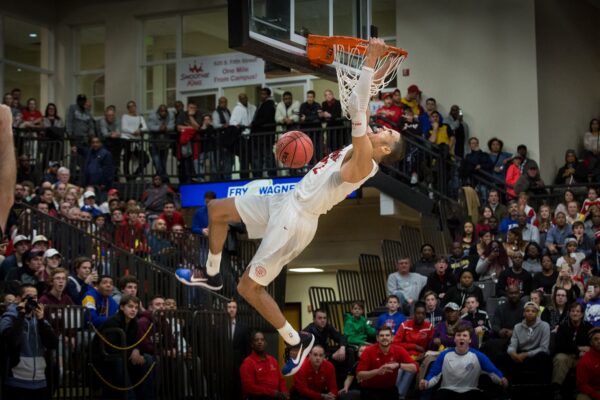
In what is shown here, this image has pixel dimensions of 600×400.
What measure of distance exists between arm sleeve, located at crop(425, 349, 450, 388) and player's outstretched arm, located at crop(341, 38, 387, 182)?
6.16 m

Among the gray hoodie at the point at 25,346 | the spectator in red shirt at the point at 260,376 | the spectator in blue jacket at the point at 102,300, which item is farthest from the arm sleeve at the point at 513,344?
the gray hoodie at the point at 25,346

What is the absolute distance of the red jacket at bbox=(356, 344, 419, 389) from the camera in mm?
14617

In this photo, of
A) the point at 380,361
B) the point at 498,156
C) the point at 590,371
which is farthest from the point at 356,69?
the point at 498,156

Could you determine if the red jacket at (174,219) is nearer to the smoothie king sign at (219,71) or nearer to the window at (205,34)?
the smoothie king sign at (219,71)

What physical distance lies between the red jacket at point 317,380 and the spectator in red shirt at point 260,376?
1.01 ft

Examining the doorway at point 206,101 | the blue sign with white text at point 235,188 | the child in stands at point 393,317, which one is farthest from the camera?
the doorway at point 206,101

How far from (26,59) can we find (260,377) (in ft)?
51.9

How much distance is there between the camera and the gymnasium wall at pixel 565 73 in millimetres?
23469

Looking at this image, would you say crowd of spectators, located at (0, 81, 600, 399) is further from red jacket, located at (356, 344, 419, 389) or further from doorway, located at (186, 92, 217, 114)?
doorway, located at (186, 92, 217, 114)

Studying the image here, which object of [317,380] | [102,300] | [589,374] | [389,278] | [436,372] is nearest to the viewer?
[589,374]

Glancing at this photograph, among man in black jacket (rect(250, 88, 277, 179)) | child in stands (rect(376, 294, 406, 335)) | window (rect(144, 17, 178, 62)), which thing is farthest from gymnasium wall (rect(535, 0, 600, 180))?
window (rect(144, 17, 178, 62))

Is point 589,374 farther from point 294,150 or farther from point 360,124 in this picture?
point 360,124

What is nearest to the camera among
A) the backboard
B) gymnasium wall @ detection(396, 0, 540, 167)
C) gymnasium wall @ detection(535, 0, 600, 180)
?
the backboard

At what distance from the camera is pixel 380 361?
1474 centimetres
